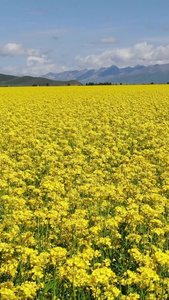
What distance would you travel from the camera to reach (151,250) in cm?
582

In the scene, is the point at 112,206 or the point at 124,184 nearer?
the point at 112,206

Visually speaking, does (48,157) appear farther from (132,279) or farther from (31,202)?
(132,279)

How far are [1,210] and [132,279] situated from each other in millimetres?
3800

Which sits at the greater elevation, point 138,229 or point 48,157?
point 48,157

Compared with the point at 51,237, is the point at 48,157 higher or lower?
higher

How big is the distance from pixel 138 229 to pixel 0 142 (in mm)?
8881

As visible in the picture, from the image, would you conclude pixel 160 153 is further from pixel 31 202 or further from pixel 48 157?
pixel 31 202

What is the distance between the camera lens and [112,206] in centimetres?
757

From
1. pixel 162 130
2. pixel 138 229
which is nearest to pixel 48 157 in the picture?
pixel 138 229

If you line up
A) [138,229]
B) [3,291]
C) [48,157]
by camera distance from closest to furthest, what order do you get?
[3,291] → [138,229] → [48,157]

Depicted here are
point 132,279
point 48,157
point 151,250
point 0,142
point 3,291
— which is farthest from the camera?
point 0,142

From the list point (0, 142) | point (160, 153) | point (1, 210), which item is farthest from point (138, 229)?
point (0, 142)

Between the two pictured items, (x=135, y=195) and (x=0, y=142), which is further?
(x=0, y=142)

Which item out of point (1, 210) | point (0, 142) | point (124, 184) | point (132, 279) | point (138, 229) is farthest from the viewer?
point (0, 142)
